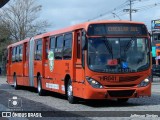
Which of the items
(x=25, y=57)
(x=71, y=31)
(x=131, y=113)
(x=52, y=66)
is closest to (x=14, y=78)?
(x=25, y=57)

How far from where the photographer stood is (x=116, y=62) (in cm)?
1622

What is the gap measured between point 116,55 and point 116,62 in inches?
9.9

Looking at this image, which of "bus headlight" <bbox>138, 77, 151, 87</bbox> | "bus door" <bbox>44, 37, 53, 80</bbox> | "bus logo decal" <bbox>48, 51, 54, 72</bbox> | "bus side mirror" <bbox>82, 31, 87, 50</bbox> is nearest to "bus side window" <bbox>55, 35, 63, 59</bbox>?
"bus logo decal" <bbox>48, 51, 54, 72</bbox>

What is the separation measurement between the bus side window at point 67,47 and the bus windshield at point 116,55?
195cm

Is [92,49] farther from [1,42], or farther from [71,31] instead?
[1,42]

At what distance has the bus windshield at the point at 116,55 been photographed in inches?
635

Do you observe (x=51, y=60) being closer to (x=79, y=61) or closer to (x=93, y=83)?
(x=79, y=61)

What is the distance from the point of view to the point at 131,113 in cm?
1388

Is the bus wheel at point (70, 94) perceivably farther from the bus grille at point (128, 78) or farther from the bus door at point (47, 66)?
the bus door at point (47, 66)

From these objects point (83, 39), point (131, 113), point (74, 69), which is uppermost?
point (83, 39)

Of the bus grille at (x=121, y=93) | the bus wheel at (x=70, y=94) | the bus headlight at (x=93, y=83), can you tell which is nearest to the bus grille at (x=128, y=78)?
the bus grille at (x=121, y=93)

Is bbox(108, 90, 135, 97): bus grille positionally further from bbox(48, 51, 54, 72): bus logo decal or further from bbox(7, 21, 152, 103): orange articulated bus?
bbox(48, 51, 54, 72): bus logo decal

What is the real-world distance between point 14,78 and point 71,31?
1431 centimetres

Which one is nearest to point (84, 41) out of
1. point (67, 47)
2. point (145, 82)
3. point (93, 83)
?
point (93, 83)
